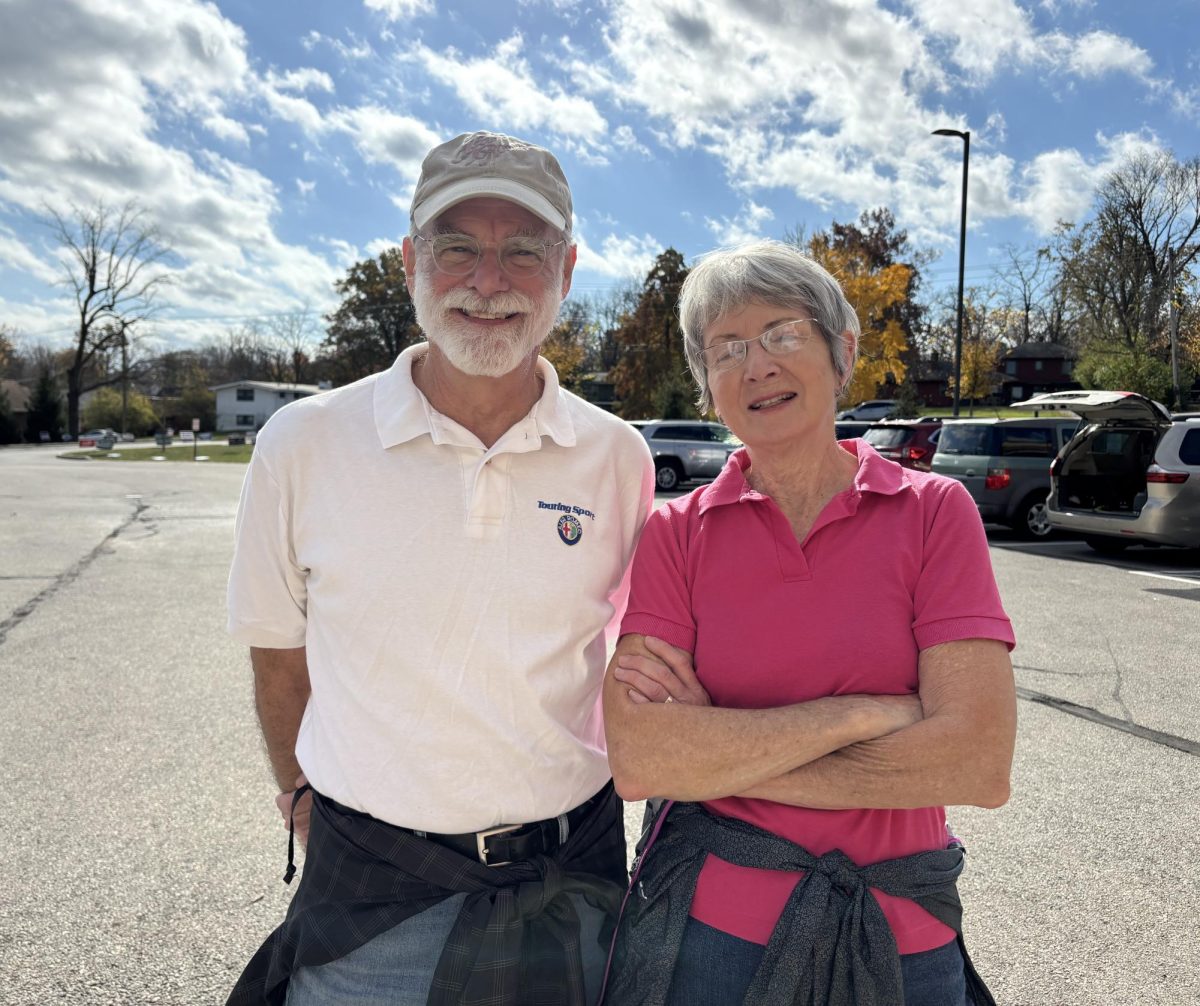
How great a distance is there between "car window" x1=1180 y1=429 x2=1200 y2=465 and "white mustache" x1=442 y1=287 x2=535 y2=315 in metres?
10.3

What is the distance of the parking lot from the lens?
2842 millimetres

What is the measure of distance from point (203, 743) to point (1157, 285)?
161 ft

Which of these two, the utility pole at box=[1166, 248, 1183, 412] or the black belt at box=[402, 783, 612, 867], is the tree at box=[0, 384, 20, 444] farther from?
the black belt at box=[402, 783, 612, 867]

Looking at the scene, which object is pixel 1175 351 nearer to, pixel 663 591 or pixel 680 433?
pixel 680 433

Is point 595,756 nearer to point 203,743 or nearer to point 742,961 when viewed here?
point 742,961

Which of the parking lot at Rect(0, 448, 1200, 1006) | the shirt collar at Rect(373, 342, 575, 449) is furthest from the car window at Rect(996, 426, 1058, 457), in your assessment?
the shirt collar at Rect(373, 342, 575, 449)

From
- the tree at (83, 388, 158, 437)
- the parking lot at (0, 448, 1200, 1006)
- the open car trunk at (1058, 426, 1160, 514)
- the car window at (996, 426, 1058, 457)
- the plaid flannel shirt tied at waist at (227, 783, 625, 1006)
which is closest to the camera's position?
the plaid flannel shirt tied at waist at (227, 783, 625, 1006)

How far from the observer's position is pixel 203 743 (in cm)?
478

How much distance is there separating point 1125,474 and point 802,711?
12097 millimetres

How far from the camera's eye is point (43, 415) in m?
69.8

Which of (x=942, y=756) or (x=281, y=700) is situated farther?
(x=281, y=700)

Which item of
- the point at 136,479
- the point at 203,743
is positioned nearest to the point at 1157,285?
the point at 136,479

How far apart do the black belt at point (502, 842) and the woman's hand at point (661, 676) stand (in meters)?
0.37

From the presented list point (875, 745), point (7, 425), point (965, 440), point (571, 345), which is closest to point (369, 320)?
point (571, 345)
